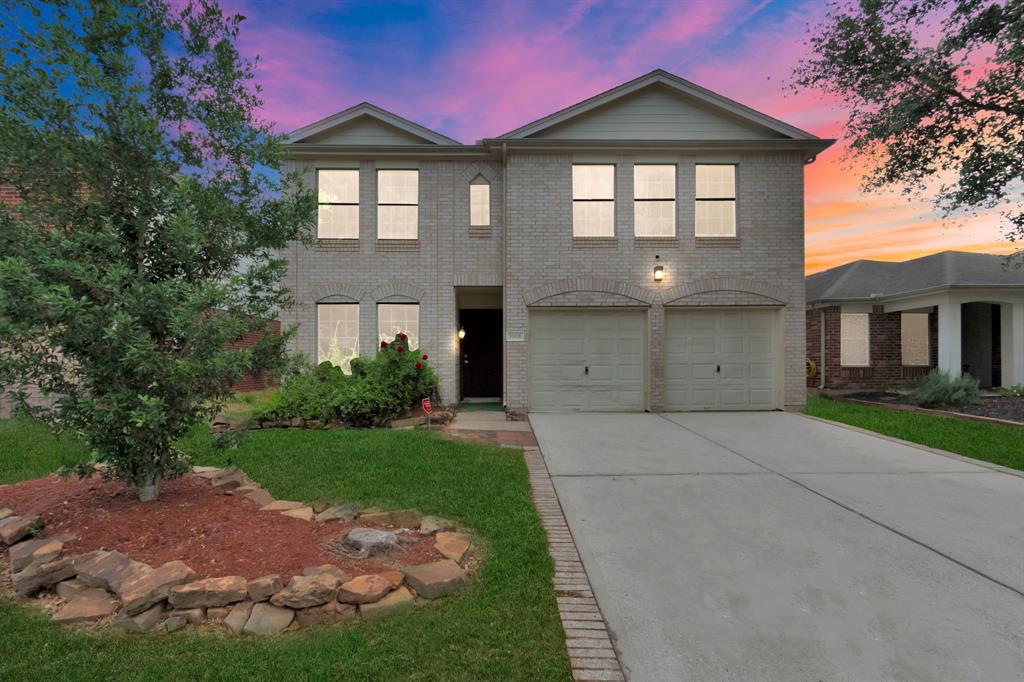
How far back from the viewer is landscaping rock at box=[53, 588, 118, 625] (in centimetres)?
277

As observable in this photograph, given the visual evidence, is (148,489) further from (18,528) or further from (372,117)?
(372,117)

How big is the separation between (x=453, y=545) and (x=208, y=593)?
5.26 feet

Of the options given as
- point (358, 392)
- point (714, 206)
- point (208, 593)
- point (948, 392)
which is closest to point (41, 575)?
point (208, 593)

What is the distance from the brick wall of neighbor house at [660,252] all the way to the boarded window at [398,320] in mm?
2392

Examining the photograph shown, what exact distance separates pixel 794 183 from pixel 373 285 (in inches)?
404

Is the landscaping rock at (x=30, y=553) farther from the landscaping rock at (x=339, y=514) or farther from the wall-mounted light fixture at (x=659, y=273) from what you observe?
the wall-mounted light fixture at (x=659, y=273)

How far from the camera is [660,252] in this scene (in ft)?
36.3

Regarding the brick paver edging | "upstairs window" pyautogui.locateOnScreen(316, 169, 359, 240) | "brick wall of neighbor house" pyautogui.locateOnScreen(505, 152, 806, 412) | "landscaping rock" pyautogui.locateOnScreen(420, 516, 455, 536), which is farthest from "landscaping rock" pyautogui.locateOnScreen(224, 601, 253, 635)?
"upstairs window" pyautogui.locateOnScreen(316, 169, 359, 240)

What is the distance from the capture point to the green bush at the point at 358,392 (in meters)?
9.13

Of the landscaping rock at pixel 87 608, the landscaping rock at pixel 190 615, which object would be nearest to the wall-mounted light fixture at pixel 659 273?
the landscaping rock at pixel 190 615

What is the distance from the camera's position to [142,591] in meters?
2.78

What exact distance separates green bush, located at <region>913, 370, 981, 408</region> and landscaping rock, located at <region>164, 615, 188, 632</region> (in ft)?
50.4

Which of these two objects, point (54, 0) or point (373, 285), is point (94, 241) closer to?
point (54, 0)

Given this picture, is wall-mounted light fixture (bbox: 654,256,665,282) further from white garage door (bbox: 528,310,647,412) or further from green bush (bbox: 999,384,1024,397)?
green bush (bbox: 999,384,1024,397)
